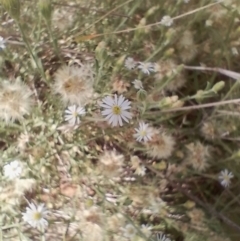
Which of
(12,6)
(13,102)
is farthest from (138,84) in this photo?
(12,6)

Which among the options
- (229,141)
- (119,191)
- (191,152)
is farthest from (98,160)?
(229,141)

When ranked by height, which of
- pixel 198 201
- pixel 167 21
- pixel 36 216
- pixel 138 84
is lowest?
pixel 36 216

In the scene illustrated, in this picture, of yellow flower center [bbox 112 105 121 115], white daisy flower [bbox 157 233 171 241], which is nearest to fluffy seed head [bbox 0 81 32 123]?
yellow flower center [bbox 112 105 121 115]

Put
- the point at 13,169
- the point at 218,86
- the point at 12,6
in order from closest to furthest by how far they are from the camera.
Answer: the point at 12,6 < the point at 218,86 < the point at 13,169

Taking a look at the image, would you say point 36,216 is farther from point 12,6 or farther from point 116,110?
point 12,6

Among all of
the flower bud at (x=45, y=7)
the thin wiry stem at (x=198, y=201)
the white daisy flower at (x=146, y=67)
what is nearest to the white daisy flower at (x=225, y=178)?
the thin wiry stem at (x=198, y=201)
